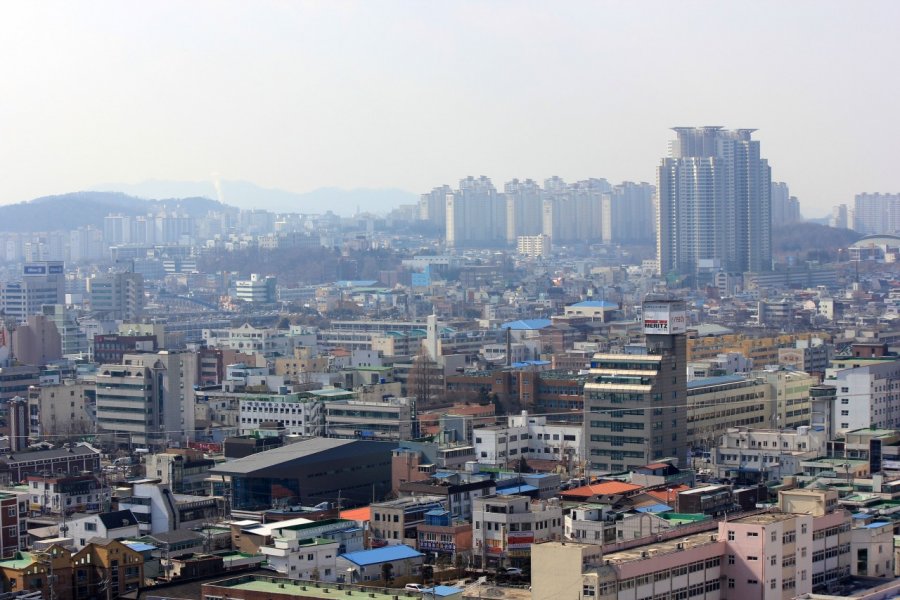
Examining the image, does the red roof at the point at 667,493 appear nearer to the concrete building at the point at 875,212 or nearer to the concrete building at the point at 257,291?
the concrete building at the point at 257,291

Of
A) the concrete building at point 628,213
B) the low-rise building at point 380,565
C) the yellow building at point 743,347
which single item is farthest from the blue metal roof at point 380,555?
the concrete building at point 628,213

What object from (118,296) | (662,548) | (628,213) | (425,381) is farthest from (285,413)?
(628,213)

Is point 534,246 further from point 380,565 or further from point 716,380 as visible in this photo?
point 380,565

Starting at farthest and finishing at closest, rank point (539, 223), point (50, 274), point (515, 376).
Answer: point (539, 223) < point (50, 274) < point (515, 376)

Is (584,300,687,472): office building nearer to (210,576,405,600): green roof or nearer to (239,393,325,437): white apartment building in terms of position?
(239,393,325,437): white apartment building

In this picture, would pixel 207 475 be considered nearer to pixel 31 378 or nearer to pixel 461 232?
pixel 31 378

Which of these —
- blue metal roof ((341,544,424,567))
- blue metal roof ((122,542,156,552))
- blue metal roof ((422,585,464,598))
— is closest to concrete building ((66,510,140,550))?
blue metal roof ((122,542,156,552))

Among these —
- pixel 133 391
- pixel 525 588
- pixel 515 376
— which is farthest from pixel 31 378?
pixel 525 588
